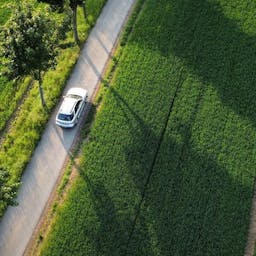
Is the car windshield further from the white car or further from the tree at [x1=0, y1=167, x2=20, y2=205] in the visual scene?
the tree at [x1=0, y1=167, x2=20, y2=205]

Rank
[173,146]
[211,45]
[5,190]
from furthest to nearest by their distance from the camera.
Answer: [211,45]
[173,146]
[5,190]

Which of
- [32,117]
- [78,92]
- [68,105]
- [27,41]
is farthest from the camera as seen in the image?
[32,117]

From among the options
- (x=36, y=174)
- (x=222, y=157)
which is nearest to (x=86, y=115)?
(x=36, y=174)

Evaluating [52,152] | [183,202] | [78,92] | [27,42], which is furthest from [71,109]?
[183,202]

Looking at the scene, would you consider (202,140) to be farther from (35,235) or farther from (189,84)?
(35,235)

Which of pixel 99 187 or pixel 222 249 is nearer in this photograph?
pixel 222 249

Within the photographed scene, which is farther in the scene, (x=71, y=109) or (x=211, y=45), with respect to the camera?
(x=211, y=45)

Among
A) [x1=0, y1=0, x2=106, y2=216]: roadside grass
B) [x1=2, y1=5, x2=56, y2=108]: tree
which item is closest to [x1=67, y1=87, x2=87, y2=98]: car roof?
[x1=0, y1=0, x2=106, y2=216]: roadside grass

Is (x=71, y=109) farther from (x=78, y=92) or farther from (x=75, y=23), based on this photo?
(x=75, y=23)
